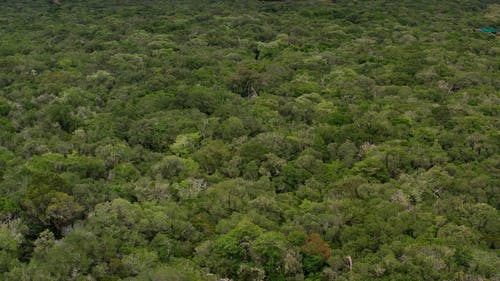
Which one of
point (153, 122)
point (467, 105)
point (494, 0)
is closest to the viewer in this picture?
point (153, 122)

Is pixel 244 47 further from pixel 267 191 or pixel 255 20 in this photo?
pixel 267 191

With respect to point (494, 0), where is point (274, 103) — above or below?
above

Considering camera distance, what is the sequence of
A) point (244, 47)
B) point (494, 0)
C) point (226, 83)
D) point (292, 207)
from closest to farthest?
point (292, 207)
point (226, 83)
point (244, 47)
point (494, 0)

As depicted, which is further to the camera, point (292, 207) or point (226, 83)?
point (226, 83)

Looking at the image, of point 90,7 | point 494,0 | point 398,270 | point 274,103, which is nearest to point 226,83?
point 274,103

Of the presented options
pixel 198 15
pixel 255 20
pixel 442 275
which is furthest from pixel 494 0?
pixel 442 275

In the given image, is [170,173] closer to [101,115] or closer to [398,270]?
[101,115]
